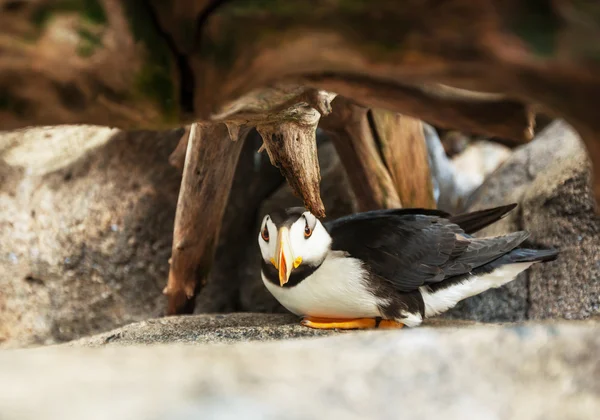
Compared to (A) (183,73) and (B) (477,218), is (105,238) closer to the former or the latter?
(B) (477,218)

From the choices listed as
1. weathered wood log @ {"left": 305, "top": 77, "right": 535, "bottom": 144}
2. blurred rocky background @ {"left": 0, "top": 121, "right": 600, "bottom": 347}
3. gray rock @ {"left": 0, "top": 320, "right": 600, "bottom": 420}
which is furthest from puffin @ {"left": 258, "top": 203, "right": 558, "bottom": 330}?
gray rock @ {"left": 0, "top": 320, "right": 600, "bottom": 420}

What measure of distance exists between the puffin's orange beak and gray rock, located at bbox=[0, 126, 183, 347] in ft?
Result: 3.94

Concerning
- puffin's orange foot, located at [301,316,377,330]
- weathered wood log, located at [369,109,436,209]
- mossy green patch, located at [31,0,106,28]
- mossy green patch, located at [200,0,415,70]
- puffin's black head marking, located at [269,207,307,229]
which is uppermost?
mossy green patch, located at [31,0,106,28]

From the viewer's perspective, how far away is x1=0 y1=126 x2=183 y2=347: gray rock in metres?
3.46

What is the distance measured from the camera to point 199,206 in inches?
111

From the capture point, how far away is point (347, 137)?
2.93m

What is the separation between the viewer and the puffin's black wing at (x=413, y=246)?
2.51m

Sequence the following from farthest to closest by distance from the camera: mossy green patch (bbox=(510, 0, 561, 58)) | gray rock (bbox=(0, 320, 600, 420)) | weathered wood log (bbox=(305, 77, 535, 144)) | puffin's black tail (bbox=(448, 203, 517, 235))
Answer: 1. puffin's black tail (bbox=(448, 203, 517, 235))
2. weathered wood log (bbox=(305, 77, 535, 144))
3. mossy green patch (bbox=(510, 0, 561, 58))
4. gray rock (bbox=(0, 320, 600, 420))

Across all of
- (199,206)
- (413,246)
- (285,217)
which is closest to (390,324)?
(413,246)

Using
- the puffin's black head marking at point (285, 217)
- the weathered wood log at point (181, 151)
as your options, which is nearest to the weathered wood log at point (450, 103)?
the puffin's black head marking at point (285, 217)

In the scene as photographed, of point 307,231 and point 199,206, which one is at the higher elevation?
point 199,206

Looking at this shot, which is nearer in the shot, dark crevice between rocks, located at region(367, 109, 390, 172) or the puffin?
the puffin

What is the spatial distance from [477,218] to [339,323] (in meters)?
0.86

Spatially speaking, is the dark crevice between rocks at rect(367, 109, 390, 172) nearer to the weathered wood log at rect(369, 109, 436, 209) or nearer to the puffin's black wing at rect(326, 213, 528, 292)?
the weathered wood log at rect(369, 109, 436, 209)
